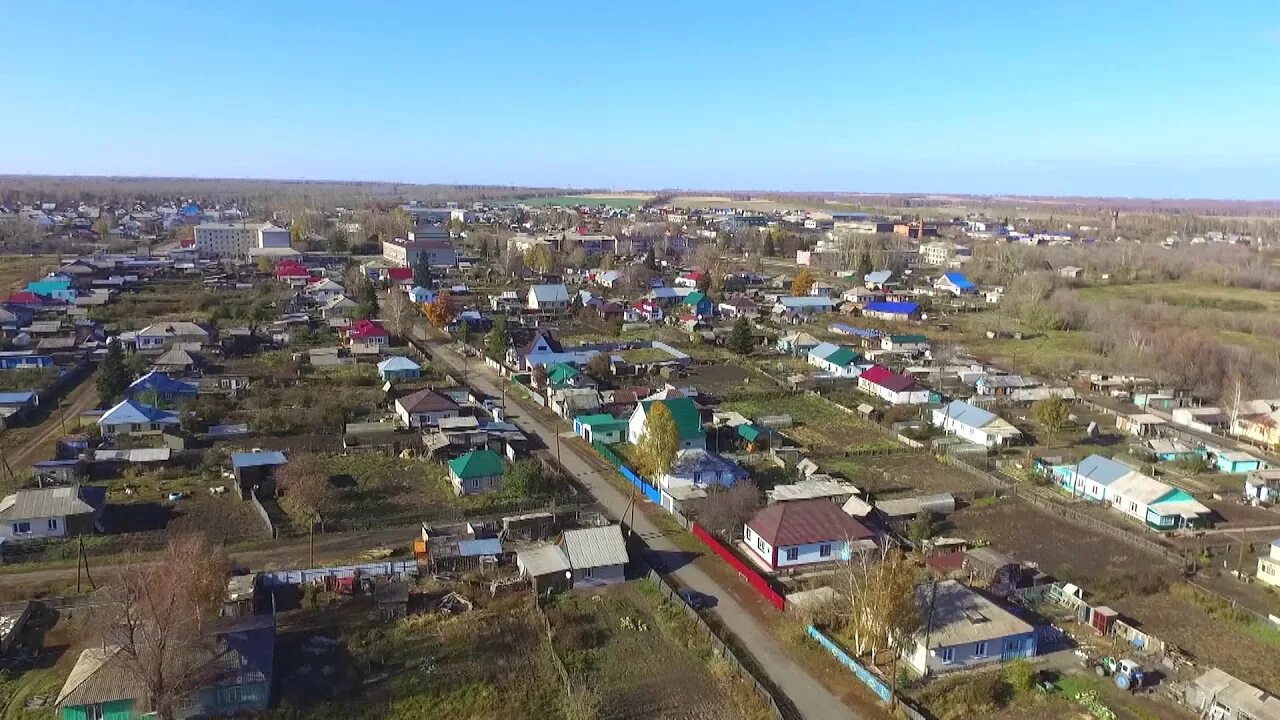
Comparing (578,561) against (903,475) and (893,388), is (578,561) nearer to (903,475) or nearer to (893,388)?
(903,475)

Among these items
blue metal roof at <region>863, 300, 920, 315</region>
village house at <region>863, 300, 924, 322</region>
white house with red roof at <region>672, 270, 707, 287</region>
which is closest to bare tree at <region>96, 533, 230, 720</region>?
village house at <region>863, 300, 924, 322</region>

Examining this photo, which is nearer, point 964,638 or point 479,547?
point 964,638

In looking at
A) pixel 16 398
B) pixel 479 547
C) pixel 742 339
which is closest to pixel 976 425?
pixel 742 339

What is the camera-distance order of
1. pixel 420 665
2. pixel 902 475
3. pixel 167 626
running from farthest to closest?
1. pixel 902 475
2. pixel 420 665
3. pixel 167 626

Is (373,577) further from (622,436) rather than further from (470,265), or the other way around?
(470,265)

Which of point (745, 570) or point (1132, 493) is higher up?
point (1132, 493)
